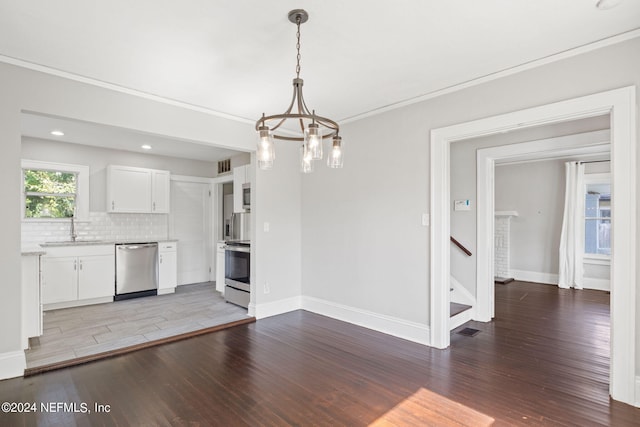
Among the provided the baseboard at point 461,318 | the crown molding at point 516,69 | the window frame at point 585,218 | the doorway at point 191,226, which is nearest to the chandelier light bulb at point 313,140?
the crown molding at point 516,69

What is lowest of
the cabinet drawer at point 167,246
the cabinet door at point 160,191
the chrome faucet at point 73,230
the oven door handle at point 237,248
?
the cabinet drawer at point 167,246

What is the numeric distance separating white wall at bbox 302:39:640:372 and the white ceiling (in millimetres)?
197

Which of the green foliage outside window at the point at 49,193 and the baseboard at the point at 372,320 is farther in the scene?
the green foliage outside window at the point at 49,193

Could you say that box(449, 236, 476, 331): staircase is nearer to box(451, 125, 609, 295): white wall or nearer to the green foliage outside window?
box(451, 125, 609, 295): white wall

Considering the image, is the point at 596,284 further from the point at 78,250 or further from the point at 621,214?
the point at 78,250

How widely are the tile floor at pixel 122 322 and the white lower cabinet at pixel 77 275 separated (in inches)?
6.3

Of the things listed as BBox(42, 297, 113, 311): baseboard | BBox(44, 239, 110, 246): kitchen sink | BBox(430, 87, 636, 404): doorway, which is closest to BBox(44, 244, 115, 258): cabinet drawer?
BBox(44, 239, 110, 246): kitchen sink

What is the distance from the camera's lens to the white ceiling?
2043 millimetres

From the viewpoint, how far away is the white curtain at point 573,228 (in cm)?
630

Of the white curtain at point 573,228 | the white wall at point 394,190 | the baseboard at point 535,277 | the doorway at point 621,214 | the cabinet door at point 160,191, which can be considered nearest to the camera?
the doorway at point 621,214

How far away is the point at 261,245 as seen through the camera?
4.45m

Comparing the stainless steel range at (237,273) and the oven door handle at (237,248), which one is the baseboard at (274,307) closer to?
the stainless steel range at (237,273)

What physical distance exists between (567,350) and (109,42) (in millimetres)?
4886

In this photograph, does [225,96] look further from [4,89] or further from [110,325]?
[110,325]
